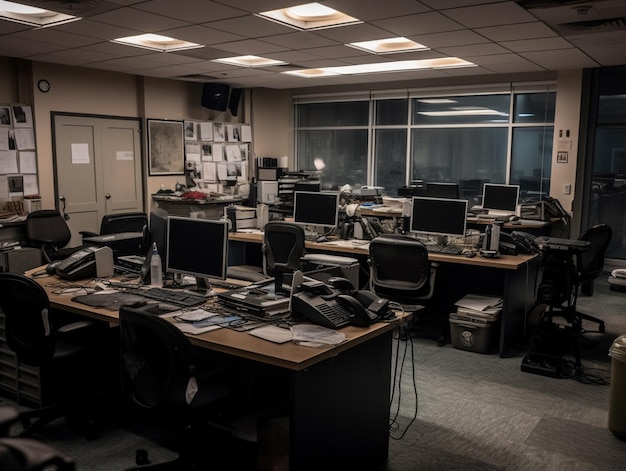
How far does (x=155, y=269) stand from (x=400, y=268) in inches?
77.2

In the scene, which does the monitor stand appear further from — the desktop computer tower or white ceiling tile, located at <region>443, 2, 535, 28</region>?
the desktop computer tower

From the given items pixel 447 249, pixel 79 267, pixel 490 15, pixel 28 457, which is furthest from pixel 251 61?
pixel 28 457

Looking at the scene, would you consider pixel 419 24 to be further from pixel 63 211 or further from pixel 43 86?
pixel 63 211

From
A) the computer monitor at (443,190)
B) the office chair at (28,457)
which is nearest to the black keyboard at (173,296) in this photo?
the office chair at (28,457)

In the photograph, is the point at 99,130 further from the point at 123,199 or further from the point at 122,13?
the point at 122,13

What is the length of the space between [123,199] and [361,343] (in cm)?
601

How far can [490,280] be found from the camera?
505 cm

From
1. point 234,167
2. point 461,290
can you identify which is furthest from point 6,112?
point 461,290

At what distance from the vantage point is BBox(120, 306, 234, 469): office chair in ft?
7.47

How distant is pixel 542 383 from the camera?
3.95 meters

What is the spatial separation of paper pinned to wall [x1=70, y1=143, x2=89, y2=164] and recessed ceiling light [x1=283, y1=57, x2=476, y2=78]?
112 inches

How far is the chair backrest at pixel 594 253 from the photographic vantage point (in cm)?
503

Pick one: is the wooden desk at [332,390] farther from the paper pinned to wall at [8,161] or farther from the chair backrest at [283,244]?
the paper pinned to wall at [8,161]

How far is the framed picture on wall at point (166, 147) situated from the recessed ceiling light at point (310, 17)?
151 inches
